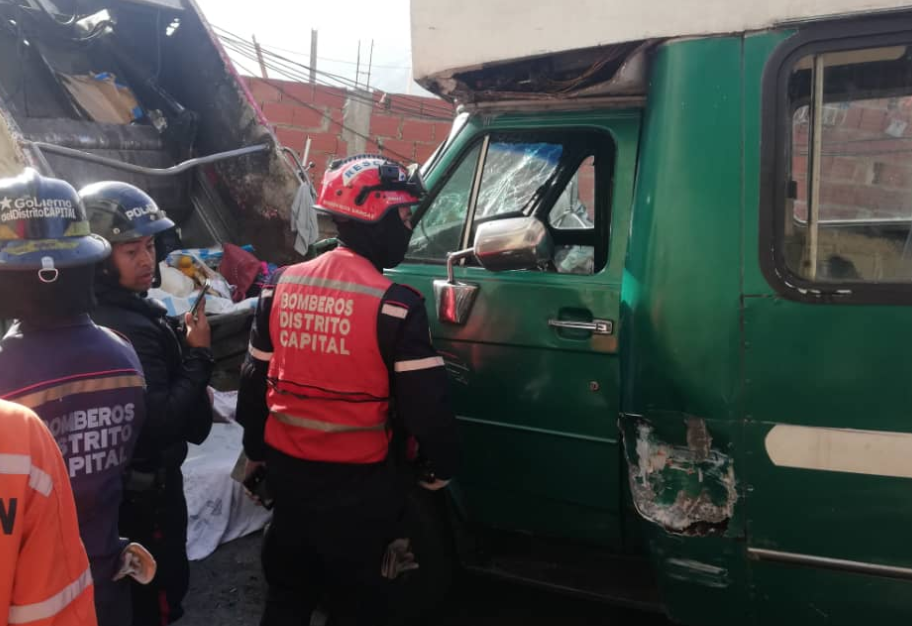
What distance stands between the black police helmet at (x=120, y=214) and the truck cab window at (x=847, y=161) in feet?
6.12

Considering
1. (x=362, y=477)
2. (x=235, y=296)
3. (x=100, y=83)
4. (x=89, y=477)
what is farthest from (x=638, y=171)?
(x=100, y=83)

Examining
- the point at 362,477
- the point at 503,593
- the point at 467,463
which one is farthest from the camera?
the point at 503,593

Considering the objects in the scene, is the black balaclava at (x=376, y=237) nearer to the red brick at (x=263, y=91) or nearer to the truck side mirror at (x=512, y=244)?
the truck side mirror at (x=512, y=244)

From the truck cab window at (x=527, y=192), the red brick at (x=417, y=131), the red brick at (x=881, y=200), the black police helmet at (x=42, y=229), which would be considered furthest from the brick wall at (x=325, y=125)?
the black police helmet at (x=42, y=229)

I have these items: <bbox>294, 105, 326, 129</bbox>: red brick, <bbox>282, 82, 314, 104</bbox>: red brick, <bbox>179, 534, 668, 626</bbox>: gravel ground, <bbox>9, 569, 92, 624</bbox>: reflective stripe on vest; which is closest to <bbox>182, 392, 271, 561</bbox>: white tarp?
<bbox>179, 534, 668, 626</bbox>: gravel ground

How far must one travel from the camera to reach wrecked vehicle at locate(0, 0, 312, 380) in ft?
14.9

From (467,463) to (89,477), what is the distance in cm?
136

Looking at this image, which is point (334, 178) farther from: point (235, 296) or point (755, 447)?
point (235, 296)

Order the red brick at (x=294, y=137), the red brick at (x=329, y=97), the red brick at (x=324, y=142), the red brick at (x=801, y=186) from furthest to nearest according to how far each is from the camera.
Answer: the red brick at (x=329, y=97) → the red brick at (x=324, y=142) → the red brick at (x=294, y=137) → the red brick at (x=801, y=186)

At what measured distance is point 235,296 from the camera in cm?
456

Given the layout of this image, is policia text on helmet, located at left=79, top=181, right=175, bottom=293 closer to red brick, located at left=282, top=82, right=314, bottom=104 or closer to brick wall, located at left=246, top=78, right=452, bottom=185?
brick wall, located at left=246, top=78, right=452, bottom=185

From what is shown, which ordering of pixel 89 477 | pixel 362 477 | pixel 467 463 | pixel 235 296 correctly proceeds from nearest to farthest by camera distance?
pixel 89 477
pixel 362 477
pixel 467 463
pixel 235 296

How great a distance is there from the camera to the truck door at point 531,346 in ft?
8.02

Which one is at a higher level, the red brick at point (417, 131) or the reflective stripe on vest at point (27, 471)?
the red brick at point (417, 131)
